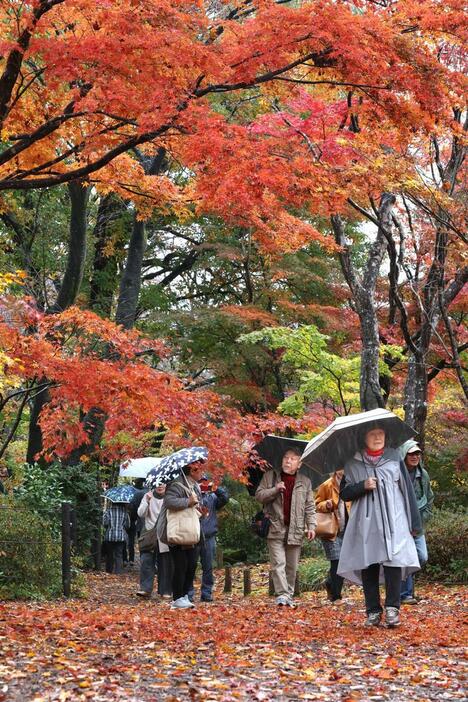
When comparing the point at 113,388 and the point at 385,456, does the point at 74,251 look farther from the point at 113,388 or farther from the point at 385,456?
the point at 385,456

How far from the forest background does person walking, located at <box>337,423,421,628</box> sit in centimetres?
307

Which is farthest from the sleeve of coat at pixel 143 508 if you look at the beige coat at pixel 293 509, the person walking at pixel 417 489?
the person walking at pixel 417 489

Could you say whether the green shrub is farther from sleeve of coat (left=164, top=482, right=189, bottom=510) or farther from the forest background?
sleeve of coat (left=164, top=482, right=189, bottom=510)

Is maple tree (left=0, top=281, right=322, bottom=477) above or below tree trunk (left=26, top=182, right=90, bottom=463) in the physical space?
below

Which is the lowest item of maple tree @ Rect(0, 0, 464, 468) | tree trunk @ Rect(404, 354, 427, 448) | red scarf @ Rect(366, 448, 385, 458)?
red scarf @ Rect(366, 448, 385, 458)

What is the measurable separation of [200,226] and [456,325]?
7.99m

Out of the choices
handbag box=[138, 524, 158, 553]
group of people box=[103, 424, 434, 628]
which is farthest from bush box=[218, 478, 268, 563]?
handbag box=[138, 524, 158, 553]

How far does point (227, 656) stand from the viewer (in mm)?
6629

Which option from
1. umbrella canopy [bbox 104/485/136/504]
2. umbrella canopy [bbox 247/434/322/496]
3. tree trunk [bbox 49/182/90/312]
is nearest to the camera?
umbrella canopy [bbox 247/434/322/496]

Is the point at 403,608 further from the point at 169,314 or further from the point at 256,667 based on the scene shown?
the point at 169,314

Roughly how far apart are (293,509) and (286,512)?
0.10m

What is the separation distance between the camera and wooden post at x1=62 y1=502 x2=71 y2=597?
12.7 m

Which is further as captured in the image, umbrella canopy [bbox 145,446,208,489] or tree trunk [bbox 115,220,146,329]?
tree trunk [bbox 115,220,146,329]

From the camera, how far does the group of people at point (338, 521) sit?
7.99 metres
